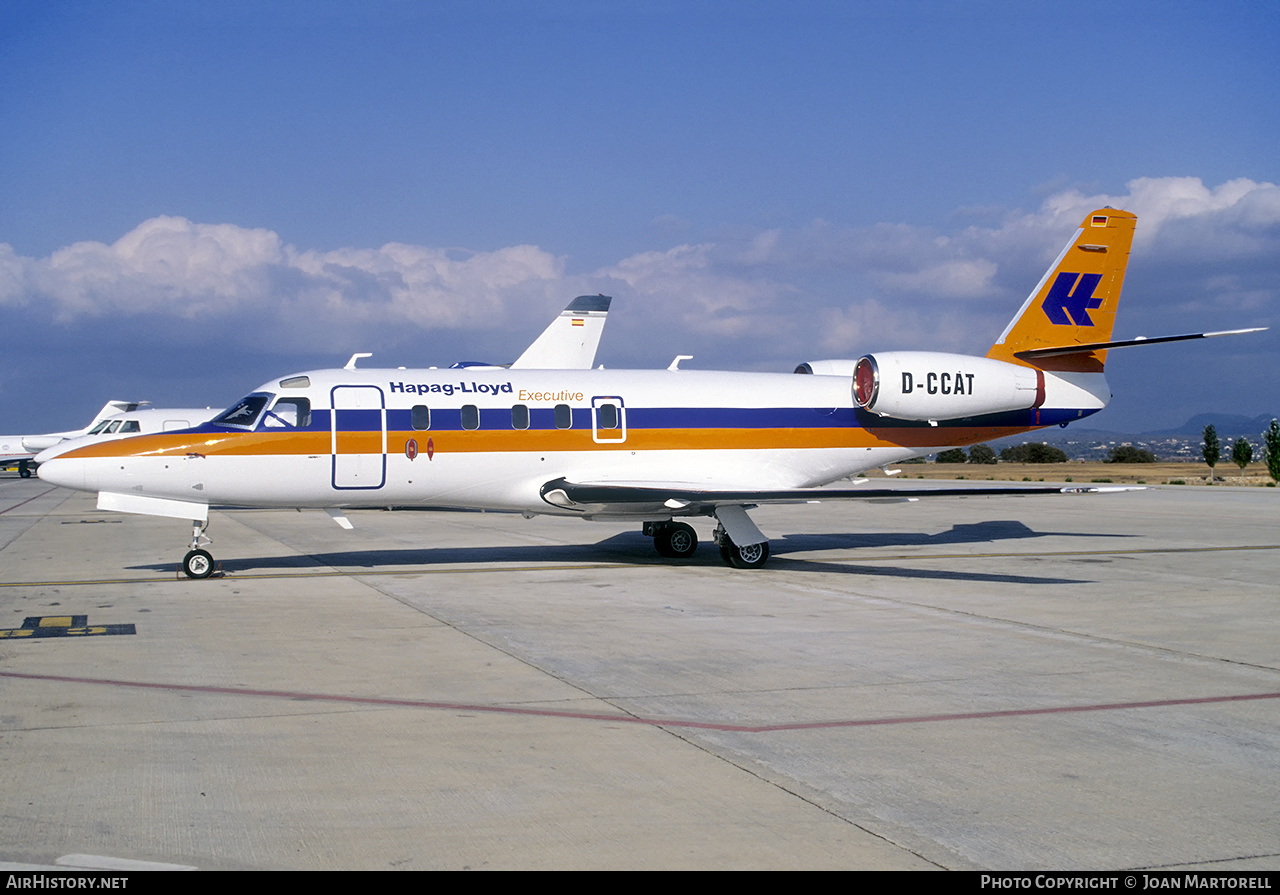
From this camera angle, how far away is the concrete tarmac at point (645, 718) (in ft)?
17.7

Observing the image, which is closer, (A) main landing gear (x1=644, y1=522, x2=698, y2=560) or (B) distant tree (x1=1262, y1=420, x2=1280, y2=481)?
(A) main landing gear (x1=644, y1=522, x2=698, y2=560)

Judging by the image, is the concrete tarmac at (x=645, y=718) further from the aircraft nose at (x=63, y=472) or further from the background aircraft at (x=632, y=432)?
the aircraft nose at (x=63, y=472)

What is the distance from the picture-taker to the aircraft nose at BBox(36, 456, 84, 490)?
1555 centimetres

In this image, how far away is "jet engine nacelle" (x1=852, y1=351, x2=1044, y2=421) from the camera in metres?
18.6

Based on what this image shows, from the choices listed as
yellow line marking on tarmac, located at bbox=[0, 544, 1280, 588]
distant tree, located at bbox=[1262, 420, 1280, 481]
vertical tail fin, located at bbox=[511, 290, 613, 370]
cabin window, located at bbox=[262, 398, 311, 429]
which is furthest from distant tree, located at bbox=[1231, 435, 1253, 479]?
cabin window, located at bbox=[262, 398, 311, 429]

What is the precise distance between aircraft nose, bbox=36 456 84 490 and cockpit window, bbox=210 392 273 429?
195cm

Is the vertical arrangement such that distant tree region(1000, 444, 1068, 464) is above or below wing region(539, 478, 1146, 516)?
above

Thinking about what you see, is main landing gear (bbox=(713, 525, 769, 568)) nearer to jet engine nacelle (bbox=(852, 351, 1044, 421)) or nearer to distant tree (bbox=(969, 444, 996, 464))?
jet engine nacelle (bbox=(852, 351, 1044, 421))

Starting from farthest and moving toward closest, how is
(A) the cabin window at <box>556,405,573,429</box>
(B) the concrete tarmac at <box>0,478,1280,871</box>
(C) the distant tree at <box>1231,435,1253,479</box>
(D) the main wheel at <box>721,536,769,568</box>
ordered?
(C) the distant tree at <box>1231,435,1253,479</box> < (A) the cabin window at <box>556,405,573,429</box> < (D) the main wheel at <box>721,536,769,568</box> < (B) the concrete tarmac at <box>0,478,1280,871</box>

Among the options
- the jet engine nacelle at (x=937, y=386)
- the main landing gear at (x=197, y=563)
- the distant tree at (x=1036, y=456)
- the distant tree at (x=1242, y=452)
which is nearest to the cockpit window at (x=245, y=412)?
the main landing gear at (x=197, y=563)

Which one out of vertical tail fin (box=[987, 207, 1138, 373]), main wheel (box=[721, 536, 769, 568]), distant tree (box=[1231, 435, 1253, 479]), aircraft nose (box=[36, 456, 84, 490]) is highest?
vertical tail fin (box=[987, 207, 1138, 373])

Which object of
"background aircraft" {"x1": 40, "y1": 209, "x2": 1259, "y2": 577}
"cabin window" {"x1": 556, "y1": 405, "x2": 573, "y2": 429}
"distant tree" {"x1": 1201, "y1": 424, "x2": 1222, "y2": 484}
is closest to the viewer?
"background aircraft" {"x1": 40, "y1": 209, "x2": 1259, "y2": 577}

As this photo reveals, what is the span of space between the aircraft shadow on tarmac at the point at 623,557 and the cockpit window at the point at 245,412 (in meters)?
2.39

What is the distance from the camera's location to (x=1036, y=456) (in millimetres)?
75438
